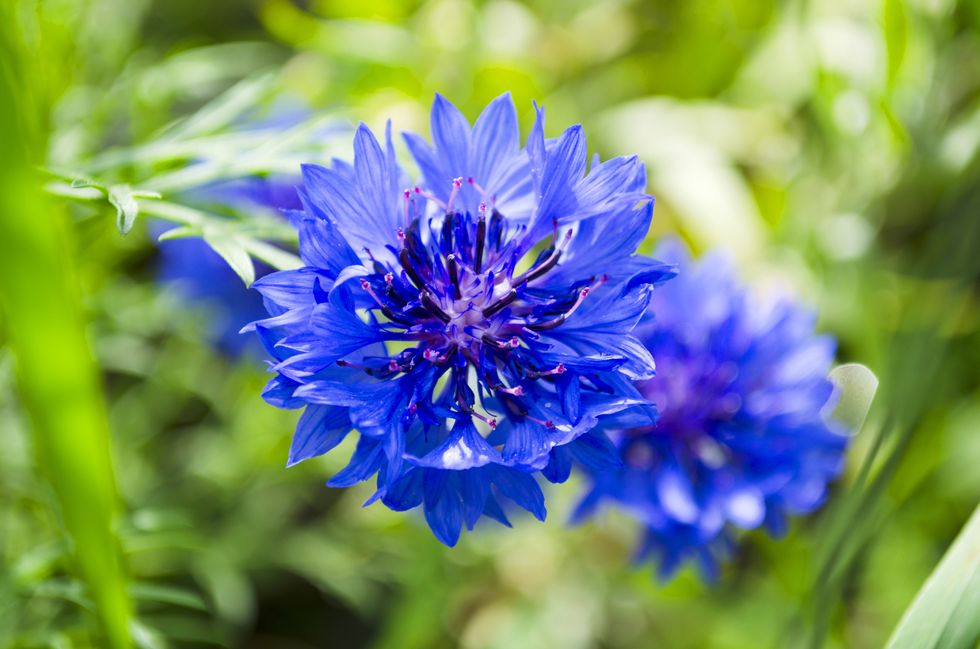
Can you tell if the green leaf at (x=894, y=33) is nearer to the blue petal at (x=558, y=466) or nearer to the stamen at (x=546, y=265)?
the stamen at (x=546, y=265)

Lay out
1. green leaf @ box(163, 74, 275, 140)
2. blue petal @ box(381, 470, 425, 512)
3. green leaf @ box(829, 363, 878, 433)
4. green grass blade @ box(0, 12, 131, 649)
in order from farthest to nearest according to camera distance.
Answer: green leaf @ box(829, 363, 878, 433), green leaf @ box(163, 74, 275, 140), blue petal @ box(381, 470, 425, 512), green grass blade @ box(0, 12, 131, 649)

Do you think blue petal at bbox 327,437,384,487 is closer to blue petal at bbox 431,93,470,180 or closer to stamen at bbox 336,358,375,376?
stamen at bbox 336,358,375,376

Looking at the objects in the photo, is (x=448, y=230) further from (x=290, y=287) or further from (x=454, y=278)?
(x=290, y=287)

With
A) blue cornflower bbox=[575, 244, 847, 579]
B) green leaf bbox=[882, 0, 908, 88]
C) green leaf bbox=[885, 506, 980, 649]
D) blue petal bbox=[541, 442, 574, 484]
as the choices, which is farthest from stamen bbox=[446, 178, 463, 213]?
green leaf bbox=[882, 0, 908, 88]

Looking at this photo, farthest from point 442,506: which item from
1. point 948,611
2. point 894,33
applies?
point 894,33

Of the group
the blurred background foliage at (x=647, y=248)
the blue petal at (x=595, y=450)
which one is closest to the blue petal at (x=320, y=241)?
the blue petal at (x=595, y=450)

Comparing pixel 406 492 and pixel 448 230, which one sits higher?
pixel 448 230

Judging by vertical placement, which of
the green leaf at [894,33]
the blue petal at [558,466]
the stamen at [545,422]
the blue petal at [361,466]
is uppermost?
the green leaf at [894,33]
